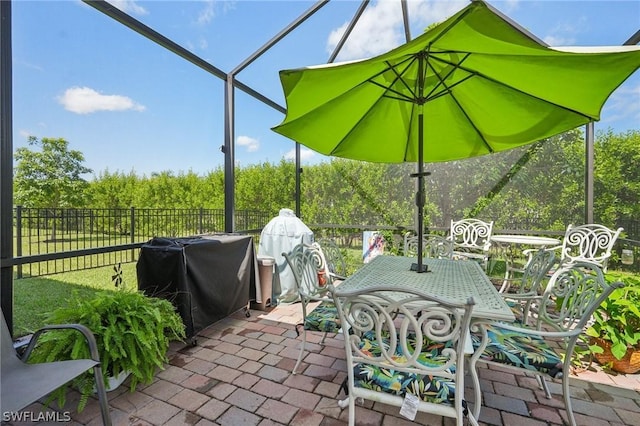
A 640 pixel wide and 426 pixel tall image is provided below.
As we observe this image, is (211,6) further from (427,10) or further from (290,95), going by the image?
(427,10)

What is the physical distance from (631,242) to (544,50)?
135 inches

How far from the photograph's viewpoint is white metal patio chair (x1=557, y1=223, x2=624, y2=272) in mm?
3689

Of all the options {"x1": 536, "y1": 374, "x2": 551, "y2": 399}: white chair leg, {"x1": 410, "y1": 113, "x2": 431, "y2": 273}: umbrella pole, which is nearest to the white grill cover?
{"x1": 410, "y1": 113, "x2": 431, "y2": 273}: umbrella pole

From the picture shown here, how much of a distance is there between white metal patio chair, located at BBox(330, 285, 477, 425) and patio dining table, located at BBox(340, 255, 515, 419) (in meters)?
0.22

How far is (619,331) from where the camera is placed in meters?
2.18

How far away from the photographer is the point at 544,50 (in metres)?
1.45

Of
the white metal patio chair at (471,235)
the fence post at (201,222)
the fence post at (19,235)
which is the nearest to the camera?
the fence post at (19,235)

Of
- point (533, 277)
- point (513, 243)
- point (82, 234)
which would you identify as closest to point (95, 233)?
point (82, 234)

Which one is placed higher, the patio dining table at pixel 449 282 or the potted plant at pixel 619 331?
the patio dining table at pixel 449 282

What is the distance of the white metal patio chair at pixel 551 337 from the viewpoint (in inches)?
58.9

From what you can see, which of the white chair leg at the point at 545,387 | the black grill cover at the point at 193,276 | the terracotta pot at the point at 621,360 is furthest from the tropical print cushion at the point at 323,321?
the terracotta pot at the point at 621,360

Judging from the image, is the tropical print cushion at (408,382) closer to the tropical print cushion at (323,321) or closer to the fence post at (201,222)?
the tropical print cushion at (323,321)

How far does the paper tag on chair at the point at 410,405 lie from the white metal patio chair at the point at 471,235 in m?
3.50

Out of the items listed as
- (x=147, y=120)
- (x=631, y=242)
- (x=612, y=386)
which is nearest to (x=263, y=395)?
(x=612, y=386)
